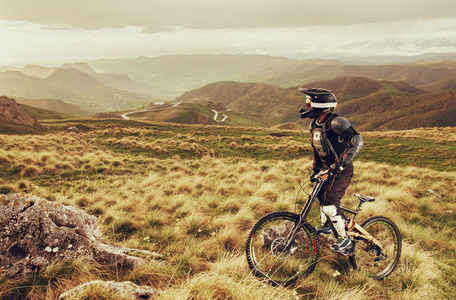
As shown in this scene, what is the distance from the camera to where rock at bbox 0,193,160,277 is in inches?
132

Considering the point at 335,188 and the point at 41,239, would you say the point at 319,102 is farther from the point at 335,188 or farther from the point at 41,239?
the point at 41,239

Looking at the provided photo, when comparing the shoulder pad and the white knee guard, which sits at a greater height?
the shoulder pad

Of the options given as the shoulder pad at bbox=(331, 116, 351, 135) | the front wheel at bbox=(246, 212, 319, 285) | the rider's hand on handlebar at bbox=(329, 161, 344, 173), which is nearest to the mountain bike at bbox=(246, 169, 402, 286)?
the front wheel at bbox=(246, 212, 319, 285)

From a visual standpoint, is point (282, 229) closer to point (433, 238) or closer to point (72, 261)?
point (72, 261)

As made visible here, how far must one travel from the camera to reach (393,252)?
4969 mm

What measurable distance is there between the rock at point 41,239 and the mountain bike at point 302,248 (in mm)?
2298

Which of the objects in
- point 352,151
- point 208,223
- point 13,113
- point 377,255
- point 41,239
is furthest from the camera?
point 13,113

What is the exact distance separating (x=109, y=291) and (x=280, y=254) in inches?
118

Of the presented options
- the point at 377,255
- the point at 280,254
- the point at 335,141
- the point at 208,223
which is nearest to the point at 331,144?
the point at 335,141

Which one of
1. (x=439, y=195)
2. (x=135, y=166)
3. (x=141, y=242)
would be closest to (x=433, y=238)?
(x=439, y=195)

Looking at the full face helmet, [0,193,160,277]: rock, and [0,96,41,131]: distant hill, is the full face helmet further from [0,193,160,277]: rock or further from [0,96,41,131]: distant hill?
[0,96,41,131]: distant hill

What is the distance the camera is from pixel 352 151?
13.5 feet

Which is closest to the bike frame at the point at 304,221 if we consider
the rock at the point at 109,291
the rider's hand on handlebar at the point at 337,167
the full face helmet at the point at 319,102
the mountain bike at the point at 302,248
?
the mountain bike at the point at 302,248

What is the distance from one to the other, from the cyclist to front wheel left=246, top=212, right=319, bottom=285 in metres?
0.55
